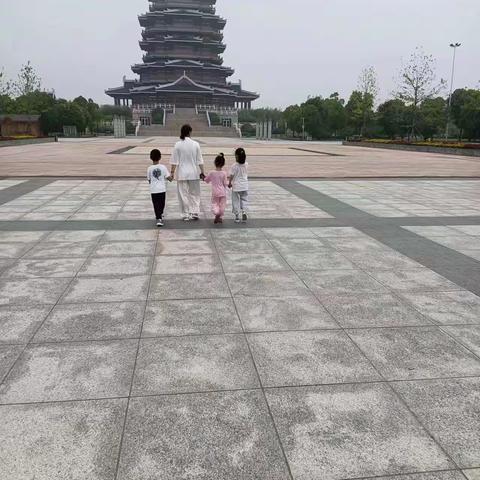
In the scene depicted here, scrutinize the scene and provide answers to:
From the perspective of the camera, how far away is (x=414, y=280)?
5.35m

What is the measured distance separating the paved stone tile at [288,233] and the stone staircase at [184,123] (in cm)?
6135

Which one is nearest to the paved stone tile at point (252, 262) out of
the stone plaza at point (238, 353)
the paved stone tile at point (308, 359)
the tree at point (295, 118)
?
the stone plaza at point (238, 353)

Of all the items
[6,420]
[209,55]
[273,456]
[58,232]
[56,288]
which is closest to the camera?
[273,456]

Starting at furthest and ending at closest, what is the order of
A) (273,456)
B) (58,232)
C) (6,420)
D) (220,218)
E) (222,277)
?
(220,218) < (58,232) < (222,277) < (6,420) < (273,456)

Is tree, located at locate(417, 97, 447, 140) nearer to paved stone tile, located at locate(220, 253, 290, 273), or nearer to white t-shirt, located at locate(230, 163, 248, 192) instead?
white t-shirt, located at locate(230, 163, 248, 192)

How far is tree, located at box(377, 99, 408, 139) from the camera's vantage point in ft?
165

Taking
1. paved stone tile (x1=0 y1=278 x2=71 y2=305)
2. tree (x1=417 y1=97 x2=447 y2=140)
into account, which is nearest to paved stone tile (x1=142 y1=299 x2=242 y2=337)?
paved stone tile (x1=0 y1=278 x2=71 y2=305)

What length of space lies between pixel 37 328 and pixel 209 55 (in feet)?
293

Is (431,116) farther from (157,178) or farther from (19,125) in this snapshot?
(157,178)

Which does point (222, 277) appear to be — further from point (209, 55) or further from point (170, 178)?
point (209, 55)

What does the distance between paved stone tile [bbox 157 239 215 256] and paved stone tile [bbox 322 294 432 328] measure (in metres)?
2.22

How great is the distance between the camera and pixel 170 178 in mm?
7871

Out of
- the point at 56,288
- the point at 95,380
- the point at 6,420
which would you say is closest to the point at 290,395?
the point at 95,380

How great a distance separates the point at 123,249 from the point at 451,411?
15.5 feet
